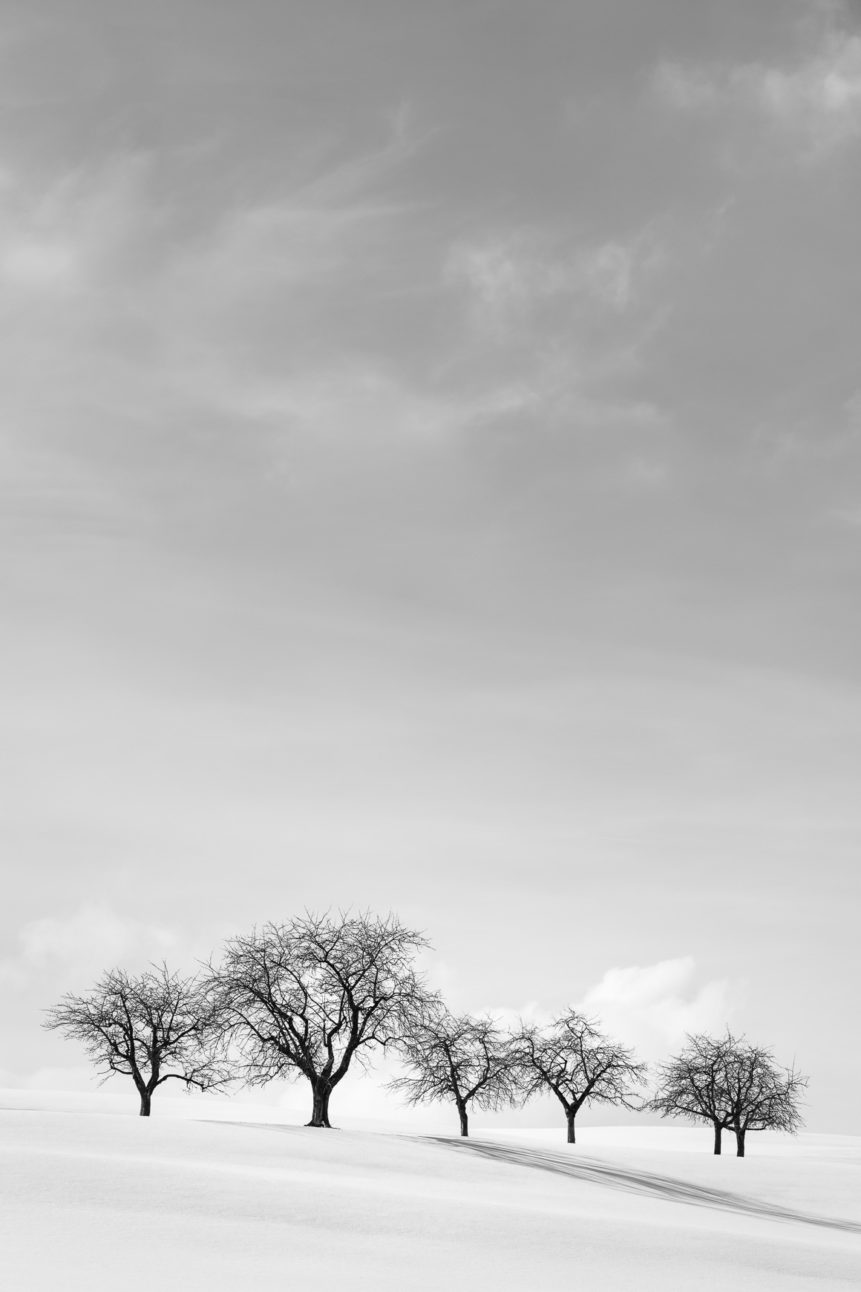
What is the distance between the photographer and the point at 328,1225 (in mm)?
19953

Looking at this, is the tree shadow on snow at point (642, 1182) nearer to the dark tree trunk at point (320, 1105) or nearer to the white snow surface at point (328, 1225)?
→ the white snow surface at point (328, 1225)

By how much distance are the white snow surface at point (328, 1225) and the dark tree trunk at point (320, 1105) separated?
38.3ft

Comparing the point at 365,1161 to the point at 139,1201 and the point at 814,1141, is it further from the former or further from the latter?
the point at 814,1141

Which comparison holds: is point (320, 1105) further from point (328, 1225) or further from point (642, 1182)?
point (328, 1225)

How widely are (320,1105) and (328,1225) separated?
28.9 metres

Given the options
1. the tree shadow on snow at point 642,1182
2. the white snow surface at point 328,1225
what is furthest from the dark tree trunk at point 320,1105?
the white snow surface at point 328,1225

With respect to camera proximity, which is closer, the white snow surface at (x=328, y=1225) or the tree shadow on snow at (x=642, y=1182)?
the white snow surface at (x=328, y=1225)

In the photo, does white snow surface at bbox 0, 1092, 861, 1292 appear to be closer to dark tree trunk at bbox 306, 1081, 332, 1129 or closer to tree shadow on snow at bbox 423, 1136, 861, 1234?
tree shadow on snow at bbox 423, 1136, 861, 1234

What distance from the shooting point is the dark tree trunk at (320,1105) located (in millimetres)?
46594

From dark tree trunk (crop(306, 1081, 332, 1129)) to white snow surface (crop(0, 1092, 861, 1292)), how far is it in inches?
459

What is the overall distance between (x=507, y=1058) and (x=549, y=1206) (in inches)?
1738

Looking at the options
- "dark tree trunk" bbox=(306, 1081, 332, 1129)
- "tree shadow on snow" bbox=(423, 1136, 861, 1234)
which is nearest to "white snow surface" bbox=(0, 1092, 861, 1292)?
"tree shadow on snow" bbox=(423, 1136, 861, 1234)

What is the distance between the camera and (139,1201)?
808 inches

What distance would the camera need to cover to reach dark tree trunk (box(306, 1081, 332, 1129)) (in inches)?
1834
